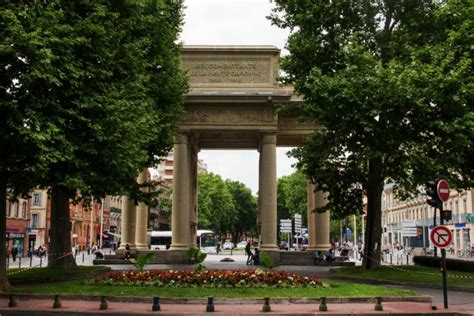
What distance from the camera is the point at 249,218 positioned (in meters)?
140

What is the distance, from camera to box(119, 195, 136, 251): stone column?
44.2 m

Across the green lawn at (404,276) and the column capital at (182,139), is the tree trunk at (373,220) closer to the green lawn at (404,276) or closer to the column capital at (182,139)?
the green lawn at (404,276)

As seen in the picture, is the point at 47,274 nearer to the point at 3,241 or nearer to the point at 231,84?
the point at 3,241

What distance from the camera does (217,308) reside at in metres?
15.5

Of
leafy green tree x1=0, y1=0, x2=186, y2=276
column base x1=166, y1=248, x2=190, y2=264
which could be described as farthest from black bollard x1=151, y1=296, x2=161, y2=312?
column base x1=166, y1=248, x2=190, y2=264

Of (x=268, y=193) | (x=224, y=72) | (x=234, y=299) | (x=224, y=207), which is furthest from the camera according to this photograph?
(x=224, y=207)

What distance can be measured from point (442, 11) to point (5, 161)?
19500 millimetres

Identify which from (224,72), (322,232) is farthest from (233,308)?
(322,232)

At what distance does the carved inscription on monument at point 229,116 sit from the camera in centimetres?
4116

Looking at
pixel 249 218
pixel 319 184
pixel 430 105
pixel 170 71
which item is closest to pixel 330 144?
pixel 319 184

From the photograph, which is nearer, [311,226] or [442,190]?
[442,190]

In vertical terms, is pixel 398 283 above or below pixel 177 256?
above

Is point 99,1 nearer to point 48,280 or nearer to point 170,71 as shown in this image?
point 170,71

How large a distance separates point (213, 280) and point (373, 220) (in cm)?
1190
